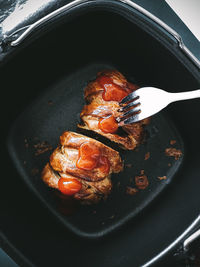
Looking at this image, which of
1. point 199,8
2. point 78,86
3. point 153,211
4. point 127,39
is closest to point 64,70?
point 78,86

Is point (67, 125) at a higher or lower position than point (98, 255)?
higher

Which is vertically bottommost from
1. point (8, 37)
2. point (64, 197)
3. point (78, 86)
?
point (64, 197)

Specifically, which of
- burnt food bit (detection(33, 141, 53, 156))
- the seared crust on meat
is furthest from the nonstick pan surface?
the seared crust on meat

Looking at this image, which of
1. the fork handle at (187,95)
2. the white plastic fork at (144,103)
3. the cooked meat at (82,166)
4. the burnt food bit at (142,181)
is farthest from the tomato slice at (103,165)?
the fork handle at (187,95)

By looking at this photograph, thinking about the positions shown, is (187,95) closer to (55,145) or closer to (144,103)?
(144,103)

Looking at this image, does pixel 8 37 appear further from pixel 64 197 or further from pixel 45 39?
pixel 64 197

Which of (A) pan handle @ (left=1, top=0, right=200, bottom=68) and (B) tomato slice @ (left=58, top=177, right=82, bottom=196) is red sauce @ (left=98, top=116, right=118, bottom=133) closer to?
(B) tomato slice @ (left=58, top=177, right=82, bottom=196)

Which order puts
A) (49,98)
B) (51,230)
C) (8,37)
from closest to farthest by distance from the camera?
(8,37), (51,230), (49,98)
